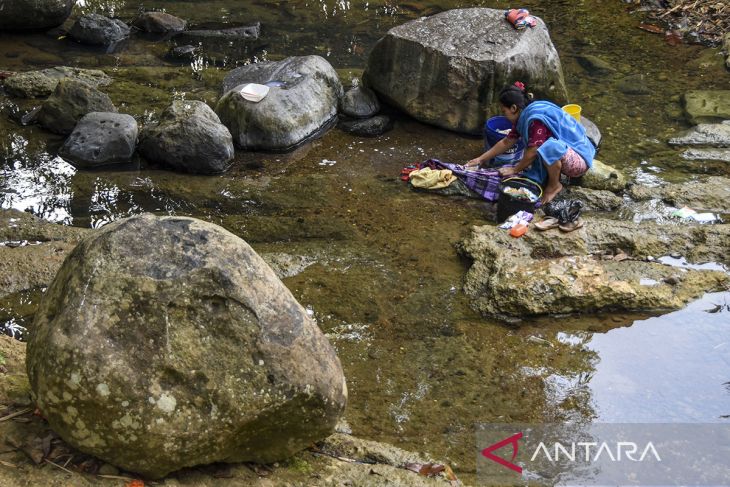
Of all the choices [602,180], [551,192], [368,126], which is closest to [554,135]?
[551,192]

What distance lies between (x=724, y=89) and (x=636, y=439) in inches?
273

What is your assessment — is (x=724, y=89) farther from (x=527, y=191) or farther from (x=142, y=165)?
(x=142, y=165)

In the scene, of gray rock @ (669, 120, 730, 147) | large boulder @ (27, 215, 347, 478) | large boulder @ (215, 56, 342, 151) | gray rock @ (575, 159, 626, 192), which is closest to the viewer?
large boulder @ (27, 215, 347, 478)

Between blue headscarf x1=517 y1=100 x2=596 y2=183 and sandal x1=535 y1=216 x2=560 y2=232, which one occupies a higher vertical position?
blue headscarf x1=517 y1=100 x2=596 y2=183

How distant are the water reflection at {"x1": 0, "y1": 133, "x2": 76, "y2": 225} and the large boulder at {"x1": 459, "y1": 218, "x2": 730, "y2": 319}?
3.44m

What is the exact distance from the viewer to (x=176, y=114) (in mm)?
7379

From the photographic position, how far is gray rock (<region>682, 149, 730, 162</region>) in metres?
7.74

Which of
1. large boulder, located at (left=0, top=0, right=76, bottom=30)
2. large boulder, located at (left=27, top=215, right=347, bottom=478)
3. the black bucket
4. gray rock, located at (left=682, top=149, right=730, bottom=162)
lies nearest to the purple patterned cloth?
the black bucket

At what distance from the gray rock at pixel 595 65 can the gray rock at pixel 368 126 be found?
3.31 metres

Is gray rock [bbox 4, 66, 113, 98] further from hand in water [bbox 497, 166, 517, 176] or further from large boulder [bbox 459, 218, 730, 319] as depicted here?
large boulder [bbox 459, 218, 730, 319]

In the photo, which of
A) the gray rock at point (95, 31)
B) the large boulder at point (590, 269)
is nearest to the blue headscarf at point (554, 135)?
the large boulder at point (590, 269)

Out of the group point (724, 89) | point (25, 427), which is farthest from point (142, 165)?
point (724, 89)

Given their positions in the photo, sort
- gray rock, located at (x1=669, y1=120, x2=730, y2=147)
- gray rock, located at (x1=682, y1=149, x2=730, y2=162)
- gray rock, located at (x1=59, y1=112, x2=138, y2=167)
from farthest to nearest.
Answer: gray rock, located at (x1=669, y1=120, x2=730, y2=147) → gray rock, located at (x1=682, y1=149, x2=730, y2=162) → gray rock, located at (x1=59, y1=112, x2=138, y2=167)

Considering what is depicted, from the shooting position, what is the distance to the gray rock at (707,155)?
774cm
